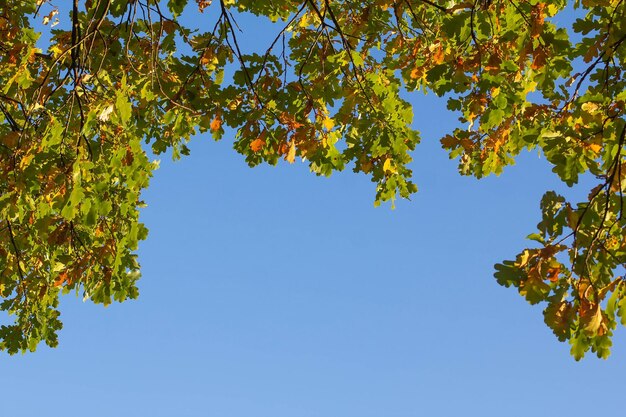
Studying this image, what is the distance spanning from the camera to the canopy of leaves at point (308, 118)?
4.52 metres

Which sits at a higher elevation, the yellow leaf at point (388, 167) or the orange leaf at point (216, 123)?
the yellow leaf at point (388, 167)

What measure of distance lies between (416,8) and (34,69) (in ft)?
15.0

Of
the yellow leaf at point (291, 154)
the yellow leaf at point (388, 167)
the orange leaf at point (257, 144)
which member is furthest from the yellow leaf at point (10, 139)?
the yellow leaf at point (388, 167)

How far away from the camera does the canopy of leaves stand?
14.8 ft

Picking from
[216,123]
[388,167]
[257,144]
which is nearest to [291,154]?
[257,144]

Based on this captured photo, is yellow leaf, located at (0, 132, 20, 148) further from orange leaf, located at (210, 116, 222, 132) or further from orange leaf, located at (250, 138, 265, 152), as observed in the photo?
orange leaf, located at (250, 138, 265, 152)

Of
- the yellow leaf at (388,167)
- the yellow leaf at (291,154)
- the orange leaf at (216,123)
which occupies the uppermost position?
the yellow leaf at (388,167)

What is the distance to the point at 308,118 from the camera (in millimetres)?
7262

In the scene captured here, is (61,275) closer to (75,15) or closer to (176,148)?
(176,148)

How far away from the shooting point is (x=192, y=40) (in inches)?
310

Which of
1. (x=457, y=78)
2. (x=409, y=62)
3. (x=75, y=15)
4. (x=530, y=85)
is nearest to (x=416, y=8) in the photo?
(x=409, y=62)

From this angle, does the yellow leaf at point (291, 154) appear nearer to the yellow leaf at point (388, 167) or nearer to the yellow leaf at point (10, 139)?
the yellow leaf at point (388, 167)

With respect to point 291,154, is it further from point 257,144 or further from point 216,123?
point 216,123

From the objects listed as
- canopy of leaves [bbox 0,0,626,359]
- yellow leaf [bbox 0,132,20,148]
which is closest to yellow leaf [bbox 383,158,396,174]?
canopy of leaves [bbox 0,0,626,359]
